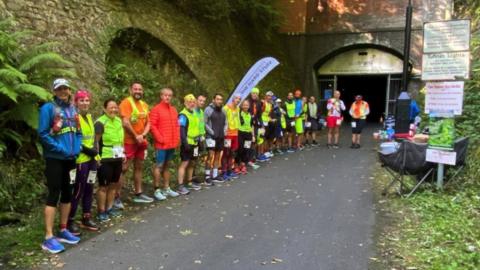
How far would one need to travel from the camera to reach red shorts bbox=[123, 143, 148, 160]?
24.1 feet

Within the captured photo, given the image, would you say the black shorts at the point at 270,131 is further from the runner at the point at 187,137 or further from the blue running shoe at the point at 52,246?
the blue running shoe at the point at 52,246

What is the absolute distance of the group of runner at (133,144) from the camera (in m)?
5.44

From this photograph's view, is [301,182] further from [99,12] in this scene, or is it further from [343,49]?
[343,49]

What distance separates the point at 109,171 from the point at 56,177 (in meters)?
1.16

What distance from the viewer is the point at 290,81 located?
23328mm

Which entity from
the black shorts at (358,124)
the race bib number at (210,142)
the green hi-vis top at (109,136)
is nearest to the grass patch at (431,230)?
the race bib number at (210,142)

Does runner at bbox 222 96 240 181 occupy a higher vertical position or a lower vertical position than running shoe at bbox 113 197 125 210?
higher

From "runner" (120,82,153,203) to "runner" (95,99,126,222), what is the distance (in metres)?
0.51

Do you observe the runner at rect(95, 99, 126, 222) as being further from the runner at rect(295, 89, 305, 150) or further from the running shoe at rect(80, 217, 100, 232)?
the runner at rect(295, 89, 305, 150)

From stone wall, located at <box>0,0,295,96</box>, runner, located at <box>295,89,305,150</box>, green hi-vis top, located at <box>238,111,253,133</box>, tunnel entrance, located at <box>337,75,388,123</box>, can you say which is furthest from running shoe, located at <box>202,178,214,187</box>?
tunnel entrance, located at <box>337,75,388,123</box>

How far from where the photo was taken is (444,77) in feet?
Result: 26.2

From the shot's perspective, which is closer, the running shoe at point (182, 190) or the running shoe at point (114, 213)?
the running shoe at point (114, 213)

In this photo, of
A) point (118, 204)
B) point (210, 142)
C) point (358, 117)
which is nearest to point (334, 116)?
point (358, 117)

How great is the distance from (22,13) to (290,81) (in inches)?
624
